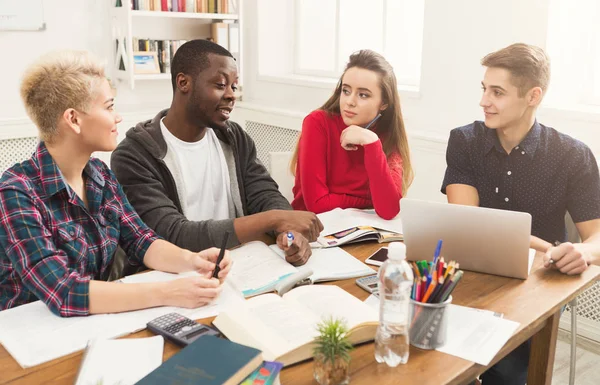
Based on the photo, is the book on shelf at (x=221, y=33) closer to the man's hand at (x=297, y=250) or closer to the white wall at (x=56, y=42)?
the white wall at (x=56, y=42)

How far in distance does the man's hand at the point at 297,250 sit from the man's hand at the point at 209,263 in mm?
169

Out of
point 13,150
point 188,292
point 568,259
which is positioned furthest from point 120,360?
point 13,150

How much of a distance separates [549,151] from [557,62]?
97 centimetres

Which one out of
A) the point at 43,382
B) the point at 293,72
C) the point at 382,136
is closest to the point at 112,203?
the point at 43,382

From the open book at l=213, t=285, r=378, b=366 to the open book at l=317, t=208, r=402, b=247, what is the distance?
415mm

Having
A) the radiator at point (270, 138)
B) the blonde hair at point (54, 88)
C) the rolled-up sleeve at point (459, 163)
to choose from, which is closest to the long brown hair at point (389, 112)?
the rolled-up sleeve at point (459, 163)

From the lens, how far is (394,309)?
3.35 ft

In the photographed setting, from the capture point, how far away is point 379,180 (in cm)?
204

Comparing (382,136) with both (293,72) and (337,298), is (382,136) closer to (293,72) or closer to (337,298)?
(337,298)

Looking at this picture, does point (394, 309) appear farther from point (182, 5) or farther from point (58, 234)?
point (182, 5)

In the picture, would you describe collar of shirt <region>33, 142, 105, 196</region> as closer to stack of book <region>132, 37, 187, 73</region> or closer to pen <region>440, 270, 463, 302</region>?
pen <region>440, 270, 463, 302</region>

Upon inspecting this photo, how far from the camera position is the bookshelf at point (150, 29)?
11.4 ft

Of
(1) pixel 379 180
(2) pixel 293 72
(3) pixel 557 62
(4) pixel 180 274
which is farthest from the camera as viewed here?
(2) pixel 293 72

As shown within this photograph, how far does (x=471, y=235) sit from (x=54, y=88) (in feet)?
3.39
